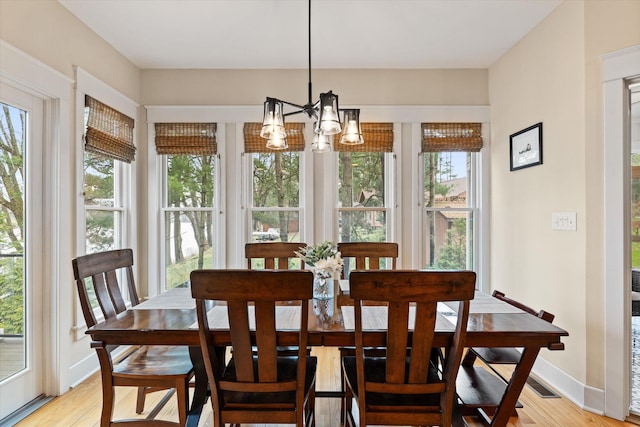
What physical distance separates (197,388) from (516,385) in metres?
1.46

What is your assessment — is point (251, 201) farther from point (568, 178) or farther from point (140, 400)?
point (568, 178)

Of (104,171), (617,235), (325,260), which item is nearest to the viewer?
(325,260)

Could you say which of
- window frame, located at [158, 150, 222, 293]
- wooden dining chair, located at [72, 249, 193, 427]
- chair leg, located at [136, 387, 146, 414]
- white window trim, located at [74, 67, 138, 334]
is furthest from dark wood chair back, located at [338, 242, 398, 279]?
white window trim, located at [74, 67, 138, 334]

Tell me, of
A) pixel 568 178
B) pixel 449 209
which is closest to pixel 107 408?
pixel 568 178

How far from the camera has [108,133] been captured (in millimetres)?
2998

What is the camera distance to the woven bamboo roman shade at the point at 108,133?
9.12 feet

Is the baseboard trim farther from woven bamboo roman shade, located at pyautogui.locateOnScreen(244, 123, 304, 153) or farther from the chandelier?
woven bamboo roman shade, located at pyautogui.locateOnScreen(244, 123, 304, 153)

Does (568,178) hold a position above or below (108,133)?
below

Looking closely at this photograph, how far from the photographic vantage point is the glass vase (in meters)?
2.06

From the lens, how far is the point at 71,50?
2605 mm

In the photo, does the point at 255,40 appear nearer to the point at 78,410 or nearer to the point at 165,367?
the point at 165,367

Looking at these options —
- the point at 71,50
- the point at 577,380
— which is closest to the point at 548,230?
the point at 577,380

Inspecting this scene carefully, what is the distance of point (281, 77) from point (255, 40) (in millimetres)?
586

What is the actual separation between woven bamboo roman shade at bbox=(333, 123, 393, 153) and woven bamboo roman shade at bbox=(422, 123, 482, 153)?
348 mm
